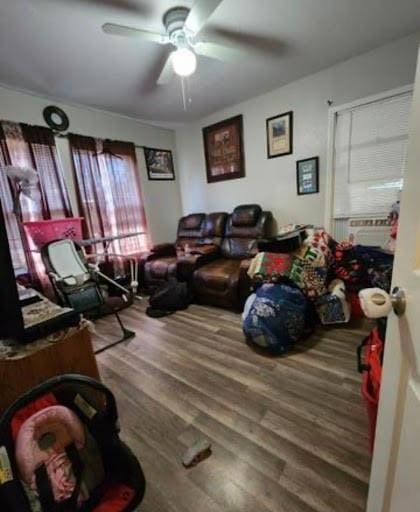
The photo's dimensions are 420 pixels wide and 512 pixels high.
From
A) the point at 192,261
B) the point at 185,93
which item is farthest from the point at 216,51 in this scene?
the point at 192,261

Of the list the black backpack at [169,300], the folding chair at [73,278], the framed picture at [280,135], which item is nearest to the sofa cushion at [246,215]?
the framed picture at [280,135]

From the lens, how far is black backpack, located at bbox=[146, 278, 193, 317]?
2.84 m

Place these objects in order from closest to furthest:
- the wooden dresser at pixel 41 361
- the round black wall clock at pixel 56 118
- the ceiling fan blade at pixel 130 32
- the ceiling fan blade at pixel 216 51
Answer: the wooden dresser at pixel 41 361, the ceiling fan blade at pixel 130 32, the ceiling fan blade at pixel 216 51, the round black wall clock at pixel 56 118

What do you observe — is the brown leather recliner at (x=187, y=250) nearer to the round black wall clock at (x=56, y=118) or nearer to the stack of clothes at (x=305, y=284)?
the stack of clothes at (x=305, y=284)

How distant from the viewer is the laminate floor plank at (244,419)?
1038 mm

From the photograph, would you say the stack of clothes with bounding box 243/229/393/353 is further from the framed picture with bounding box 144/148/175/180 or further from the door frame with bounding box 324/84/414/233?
the framed picture with bounding box 144/148/175/180

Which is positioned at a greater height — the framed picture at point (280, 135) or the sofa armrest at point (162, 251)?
the framed picture at point (280, 135)

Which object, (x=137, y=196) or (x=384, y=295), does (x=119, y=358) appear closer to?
(x=384, y=295)

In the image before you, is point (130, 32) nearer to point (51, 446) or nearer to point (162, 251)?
point (51, 446)

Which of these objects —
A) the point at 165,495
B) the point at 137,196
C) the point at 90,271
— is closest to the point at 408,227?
the point at 165,495

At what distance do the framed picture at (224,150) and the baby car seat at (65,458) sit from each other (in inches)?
130

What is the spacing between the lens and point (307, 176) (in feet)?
9.80

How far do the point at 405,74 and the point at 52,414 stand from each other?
351 cm

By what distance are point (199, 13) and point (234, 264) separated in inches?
86.3
